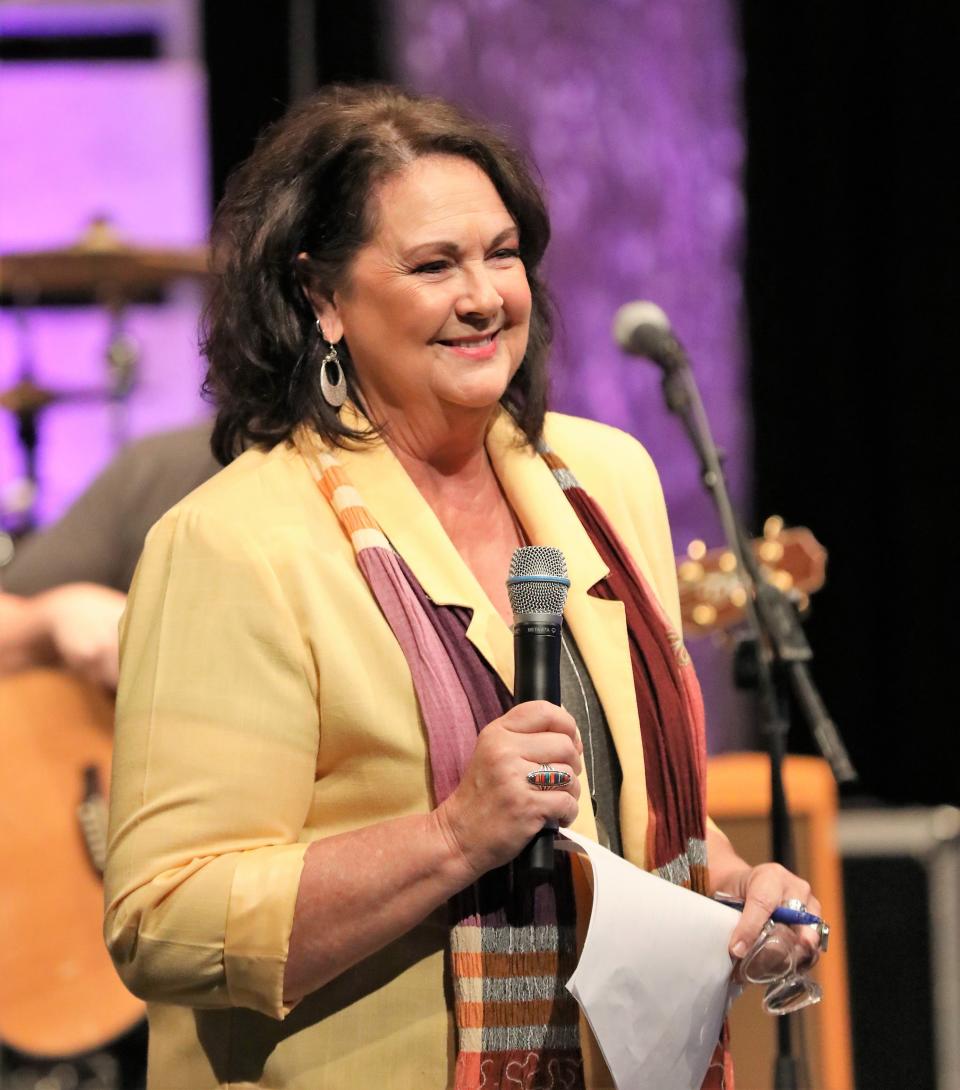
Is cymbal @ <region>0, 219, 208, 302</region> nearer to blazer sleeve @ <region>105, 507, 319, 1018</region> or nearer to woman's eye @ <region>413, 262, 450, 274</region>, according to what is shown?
woman's eye @ <region>413, 262, 450, 274</region>

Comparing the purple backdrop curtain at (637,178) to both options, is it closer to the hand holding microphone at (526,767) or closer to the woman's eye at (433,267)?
the woman's eye at (433,267)

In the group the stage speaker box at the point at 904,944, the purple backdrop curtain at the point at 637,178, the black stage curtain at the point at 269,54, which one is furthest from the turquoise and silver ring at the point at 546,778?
the black stage curtain at the point at 269,54

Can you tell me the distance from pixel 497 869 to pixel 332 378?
24.6 inches

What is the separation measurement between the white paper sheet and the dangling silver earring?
0.61m

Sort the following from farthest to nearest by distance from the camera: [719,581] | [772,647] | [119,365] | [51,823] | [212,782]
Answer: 1. [119,365]
2. [51,823]
3. [719,581]
4. [772,647]
5. [212,782]

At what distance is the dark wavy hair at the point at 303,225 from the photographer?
1.93 metres

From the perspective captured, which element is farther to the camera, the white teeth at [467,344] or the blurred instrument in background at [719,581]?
the blurred instrument in background at [719,581]

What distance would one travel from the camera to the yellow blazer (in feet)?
5.54

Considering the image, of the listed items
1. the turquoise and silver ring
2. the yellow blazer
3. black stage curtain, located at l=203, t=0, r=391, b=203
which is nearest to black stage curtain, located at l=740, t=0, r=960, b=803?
black stage curtain, located at l=203, t=0, r=391, b=203

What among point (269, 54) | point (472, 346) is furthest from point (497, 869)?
Result: point (269, 54)

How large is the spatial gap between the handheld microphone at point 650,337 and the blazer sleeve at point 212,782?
1.01 metres

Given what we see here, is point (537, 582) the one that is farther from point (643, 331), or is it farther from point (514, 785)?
point (643, 331)

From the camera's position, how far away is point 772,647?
2.52m

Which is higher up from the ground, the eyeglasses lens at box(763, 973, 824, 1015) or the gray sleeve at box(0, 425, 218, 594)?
the gray sleeve at box(0, 425, 218, 594)
